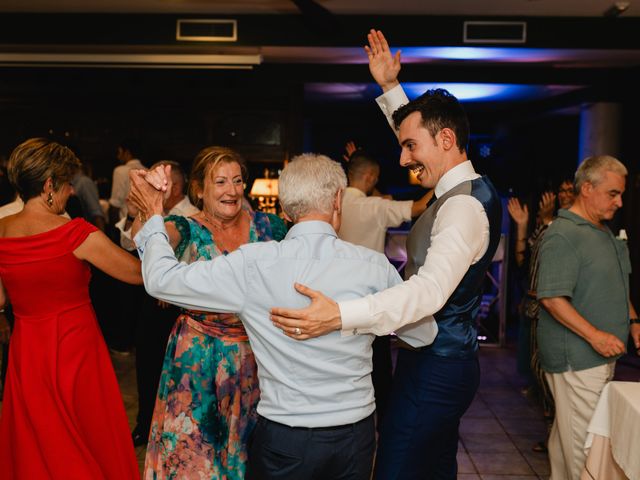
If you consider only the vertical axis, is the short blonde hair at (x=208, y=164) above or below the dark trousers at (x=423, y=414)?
above

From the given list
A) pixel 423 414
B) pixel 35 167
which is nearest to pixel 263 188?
pixel 35 167

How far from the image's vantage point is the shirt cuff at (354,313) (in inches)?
61.5

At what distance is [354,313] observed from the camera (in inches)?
61.7

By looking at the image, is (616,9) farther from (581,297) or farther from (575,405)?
(575,405)

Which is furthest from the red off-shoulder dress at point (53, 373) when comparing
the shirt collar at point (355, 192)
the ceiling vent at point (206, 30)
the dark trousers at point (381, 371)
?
the ceiling vent at point (206, 30)

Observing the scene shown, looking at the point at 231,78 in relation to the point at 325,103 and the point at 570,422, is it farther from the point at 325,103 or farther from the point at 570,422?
the point at 570,422

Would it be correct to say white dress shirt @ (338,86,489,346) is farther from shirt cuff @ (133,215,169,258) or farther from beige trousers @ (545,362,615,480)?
beige trousers @ (545,362,615,480)

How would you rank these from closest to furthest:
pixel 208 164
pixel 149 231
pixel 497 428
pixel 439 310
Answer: pixel 149 231
pixel 439 310
pixel 208 164
pixel 497 428

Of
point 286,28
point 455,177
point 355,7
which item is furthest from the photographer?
point 286,28

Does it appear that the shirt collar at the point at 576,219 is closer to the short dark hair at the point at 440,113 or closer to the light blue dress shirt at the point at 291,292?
the short dark hair at the point at 440,113

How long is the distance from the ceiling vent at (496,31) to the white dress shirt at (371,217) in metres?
2.33

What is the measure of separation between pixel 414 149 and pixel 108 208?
500cm

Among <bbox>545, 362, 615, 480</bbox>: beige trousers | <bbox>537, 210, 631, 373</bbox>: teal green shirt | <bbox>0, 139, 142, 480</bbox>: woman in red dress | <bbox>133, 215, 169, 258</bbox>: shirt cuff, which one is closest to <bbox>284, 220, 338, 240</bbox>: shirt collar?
<bbox>133, 215, 169, 258</bbox>: shirt cuff

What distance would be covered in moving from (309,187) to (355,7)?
13.7 ft
